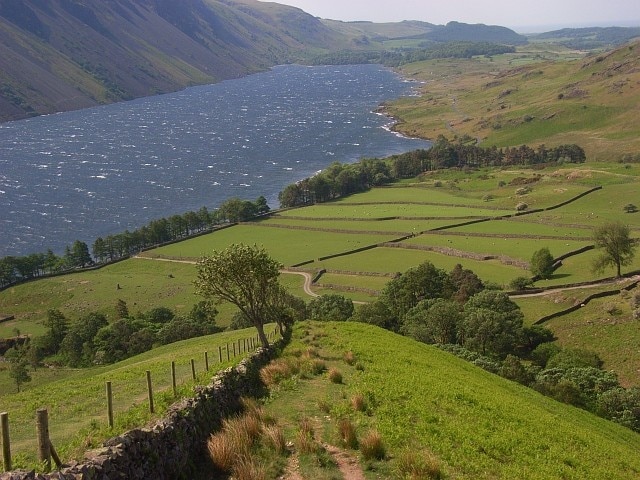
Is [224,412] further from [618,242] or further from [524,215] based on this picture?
[524,215]

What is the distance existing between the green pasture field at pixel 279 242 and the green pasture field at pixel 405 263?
5.65 metres

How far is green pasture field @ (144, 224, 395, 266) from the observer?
11481 cm

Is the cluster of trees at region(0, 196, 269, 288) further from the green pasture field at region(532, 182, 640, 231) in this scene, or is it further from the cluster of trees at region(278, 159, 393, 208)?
the green pasture field at region(532, 182, 640, 231)

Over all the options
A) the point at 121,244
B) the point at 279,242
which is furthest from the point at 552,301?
the point at 121,244

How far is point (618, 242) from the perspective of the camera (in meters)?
78.7

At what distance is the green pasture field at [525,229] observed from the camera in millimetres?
106438

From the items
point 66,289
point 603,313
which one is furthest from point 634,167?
point 66,289

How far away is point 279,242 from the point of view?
411 ft

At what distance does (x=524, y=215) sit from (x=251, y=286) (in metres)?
102

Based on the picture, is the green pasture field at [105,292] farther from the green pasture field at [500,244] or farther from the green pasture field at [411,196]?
the green pasture field at [411,196]

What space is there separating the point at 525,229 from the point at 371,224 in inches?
1332

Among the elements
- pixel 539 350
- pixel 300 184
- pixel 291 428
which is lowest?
pixel 539 350

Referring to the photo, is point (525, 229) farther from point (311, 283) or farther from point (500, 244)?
point (311, 283)

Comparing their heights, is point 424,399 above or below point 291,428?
below
